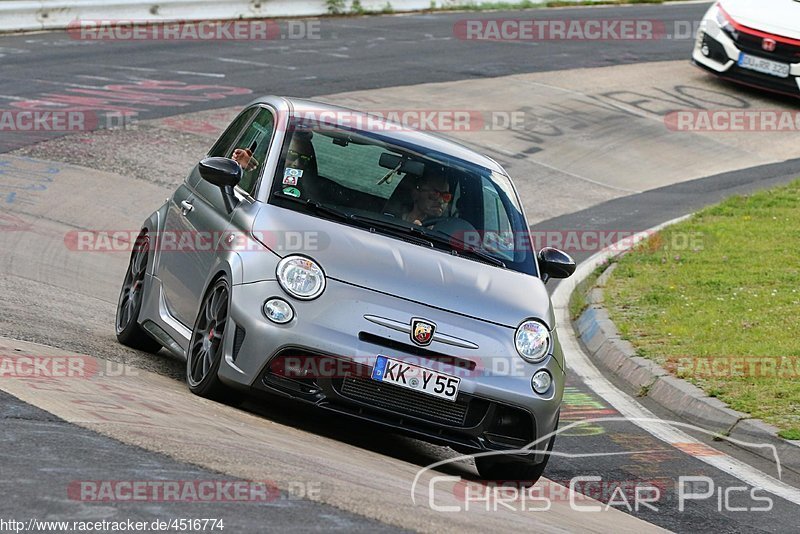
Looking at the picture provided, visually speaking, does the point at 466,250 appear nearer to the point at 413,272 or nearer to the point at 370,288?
the point at 413,272

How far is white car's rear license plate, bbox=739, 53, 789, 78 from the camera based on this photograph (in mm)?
21000

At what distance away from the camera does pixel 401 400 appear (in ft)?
21.8

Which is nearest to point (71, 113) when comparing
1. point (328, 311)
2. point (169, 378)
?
point (169, 378)

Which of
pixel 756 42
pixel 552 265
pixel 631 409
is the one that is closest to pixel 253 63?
pixel 756 42

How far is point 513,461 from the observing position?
22.7 feet

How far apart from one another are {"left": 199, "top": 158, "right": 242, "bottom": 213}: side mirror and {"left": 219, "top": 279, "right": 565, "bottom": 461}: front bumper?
94cm

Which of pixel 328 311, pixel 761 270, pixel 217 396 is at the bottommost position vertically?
pixel 761 270

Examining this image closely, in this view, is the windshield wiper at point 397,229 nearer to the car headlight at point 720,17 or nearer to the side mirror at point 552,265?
the side mirror at point 552,265

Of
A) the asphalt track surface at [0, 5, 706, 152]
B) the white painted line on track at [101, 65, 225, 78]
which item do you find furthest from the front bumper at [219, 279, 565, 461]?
the white painted line on track at [101, 65, 225, 78]

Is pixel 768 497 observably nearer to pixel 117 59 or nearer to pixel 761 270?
pixel 761 270

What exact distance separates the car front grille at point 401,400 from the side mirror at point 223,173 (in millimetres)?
1515

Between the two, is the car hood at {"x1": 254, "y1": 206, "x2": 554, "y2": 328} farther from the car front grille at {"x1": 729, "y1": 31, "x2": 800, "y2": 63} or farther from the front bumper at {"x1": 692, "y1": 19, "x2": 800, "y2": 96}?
the front bumper at {"x1": 692, "y1": 19, "x2": 800, "y2": 96}

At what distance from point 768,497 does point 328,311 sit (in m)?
2.70

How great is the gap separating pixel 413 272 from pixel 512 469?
3.77ft
